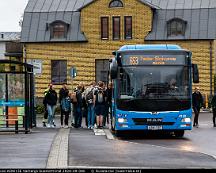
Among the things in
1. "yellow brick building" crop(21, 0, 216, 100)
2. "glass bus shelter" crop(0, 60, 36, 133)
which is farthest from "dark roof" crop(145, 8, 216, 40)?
"glass bus shelter" crop(0, 60, 36, 133)

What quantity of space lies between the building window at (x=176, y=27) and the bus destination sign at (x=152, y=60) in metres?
33.3

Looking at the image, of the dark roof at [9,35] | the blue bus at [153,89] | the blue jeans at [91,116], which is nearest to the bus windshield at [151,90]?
the blue bus at [153,89]

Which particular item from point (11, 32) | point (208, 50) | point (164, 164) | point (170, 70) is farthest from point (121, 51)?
point (11, 32)

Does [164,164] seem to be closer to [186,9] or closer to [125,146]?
[125,146]

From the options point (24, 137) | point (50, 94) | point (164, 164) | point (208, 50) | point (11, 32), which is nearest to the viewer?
point (164, 164)

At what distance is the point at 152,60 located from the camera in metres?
21.6

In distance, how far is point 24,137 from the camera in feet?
70.2

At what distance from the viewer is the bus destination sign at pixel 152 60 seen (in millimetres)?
21594

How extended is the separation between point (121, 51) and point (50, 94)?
6.30m

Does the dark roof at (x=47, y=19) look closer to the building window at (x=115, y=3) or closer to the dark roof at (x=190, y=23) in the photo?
the building window at (x=115, y=3)

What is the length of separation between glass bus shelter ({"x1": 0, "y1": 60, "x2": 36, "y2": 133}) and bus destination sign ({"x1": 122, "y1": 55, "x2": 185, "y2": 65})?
3.66 meters

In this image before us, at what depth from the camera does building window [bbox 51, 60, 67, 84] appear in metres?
55.8

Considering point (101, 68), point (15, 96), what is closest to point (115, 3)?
point (101, 68)

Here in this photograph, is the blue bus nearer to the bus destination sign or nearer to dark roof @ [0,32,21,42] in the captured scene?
the bus destination sign
